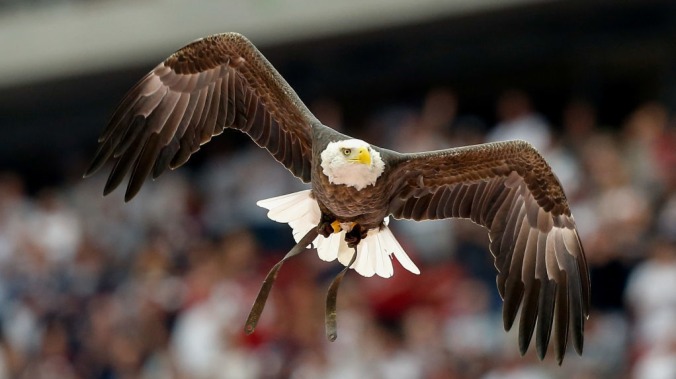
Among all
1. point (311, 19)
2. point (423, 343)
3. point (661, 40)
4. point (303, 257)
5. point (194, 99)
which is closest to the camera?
point (194, 99)

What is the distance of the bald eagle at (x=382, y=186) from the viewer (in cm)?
1066

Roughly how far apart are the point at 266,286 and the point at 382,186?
1.00 m

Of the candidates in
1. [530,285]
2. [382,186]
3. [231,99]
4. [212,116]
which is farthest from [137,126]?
[530,285]

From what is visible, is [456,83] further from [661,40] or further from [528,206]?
[528,206]

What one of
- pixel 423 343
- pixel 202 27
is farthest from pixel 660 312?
pixel 202 27

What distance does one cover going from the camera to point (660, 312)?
44.5 feet

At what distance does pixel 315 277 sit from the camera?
1619cm

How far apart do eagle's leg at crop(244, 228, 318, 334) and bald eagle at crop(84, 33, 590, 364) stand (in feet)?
0.10

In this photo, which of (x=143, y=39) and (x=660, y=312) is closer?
(x=660, y=312)

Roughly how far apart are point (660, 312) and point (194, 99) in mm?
4801

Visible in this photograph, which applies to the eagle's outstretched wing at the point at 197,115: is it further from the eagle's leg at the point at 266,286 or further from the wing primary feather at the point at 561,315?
the wing primary feather at the point at 561,315

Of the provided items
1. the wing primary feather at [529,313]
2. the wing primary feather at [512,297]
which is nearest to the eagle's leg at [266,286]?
the wing primary feather at [512,297]

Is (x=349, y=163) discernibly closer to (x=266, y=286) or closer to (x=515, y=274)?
(x=266, y=286)

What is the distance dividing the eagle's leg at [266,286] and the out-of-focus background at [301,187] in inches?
158
